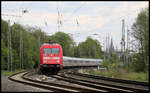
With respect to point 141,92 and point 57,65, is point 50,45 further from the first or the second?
point 141,92

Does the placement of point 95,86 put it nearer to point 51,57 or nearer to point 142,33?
point 51,57

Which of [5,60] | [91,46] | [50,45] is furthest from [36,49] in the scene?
[91,46]

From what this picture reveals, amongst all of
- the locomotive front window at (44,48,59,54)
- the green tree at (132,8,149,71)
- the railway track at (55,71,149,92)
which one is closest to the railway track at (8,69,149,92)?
the railway track at (55,71,149,92)

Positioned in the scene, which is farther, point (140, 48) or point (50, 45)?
point (140, 48)

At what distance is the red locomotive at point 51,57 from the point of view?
2650 cm

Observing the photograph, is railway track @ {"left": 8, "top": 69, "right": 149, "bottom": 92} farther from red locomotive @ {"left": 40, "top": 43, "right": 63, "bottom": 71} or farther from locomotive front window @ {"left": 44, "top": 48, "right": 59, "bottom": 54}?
locomotive front window @ {"left": 44, "top": 48, "right": 59, "bottom": 54}

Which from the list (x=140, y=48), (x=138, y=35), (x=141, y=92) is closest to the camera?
(x=141, y=92)

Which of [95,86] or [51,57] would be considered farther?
[51,57]

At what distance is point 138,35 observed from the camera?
36969 millimetres

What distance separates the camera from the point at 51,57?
2683 centimetres

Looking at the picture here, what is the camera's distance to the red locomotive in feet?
86.9

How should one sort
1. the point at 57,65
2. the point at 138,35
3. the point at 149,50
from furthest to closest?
1. the point at 138,35
2. the point at 149,50
3. the point at 57,65

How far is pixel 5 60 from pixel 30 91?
116ft

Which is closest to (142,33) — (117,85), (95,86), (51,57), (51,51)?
(51,51)
